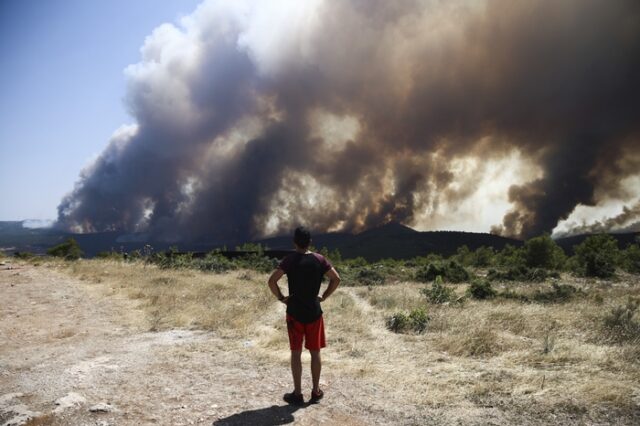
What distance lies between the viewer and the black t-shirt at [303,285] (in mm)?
6344

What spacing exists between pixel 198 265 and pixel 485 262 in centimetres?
4336

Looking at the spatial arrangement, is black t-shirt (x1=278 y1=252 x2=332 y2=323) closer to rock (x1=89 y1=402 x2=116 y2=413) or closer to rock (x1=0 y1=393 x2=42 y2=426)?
rock (x1=89 y1=402 x2=116 y2=413)

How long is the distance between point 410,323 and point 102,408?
28.4 ft

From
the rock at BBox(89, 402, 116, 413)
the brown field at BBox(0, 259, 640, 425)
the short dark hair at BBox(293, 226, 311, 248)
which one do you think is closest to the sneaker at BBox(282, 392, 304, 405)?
the brown field at BBox(0, 259, 640, 425)

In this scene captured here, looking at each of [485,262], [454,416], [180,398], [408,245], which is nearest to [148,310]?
[180,398]

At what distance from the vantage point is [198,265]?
3153 centimetres

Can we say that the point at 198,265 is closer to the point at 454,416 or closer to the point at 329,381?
the point at 329,381

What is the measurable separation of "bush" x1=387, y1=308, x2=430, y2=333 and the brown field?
28 centimetres

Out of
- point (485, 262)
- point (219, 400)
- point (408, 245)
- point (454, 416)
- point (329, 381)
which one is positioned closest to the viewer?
point (454, 416)

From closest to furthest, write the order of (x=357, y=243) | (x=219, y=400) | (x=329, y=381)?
(x=219, y=400)
(x=329, y=381)
(x=357, y=243)

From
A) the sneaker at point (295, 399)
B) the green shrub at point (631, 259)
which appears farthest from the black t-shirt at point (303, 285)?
the green shrub at point (631, 259)

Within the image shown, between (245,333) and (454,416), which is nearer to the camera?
(454,416)

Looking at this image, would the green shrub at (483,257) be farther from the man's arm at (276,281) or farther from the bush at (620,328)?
the man's arm at (276,281)

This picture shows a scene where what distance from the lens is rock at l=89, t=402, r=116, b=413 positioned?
611cm
